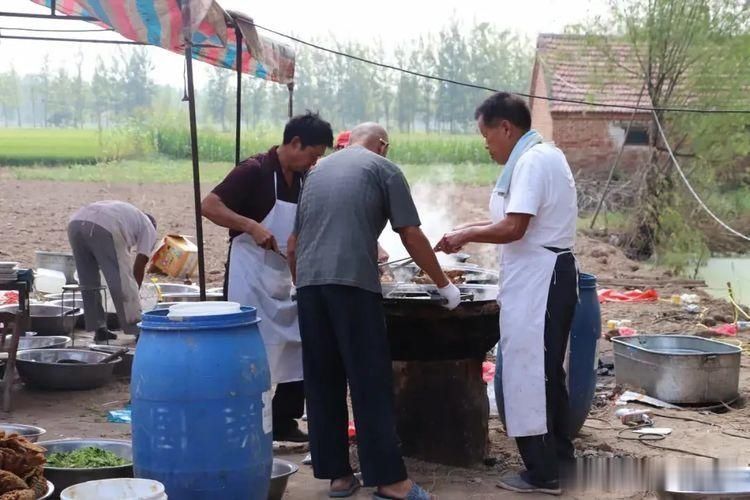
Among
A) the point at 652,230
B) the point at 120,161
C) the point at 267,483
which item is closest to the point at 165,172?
the point at 120,161

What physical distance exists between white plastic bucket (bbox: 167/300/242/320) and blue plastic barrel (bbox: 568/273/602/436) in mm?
2511

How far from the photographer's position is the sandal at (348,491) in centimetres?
487

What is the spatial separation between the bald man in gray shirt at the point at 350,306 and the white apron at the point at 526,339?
410 mm

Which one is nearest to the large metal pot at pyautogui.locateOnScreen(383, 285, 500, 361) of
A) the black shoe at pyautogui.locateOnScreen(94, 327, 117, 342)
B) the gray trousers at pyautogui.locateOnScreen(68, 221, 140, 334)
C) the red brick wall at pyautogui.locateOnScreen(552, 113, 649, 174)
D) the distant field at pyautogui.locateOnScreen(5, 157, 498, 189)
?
the gray trousers at pyautogui.locateOnScreen(68, 221, 140, 334)

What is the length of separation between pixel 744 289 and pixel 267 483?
1350 cm

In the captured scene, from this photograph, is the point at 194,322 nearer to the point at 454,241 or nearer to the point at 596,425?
the point at 454,241

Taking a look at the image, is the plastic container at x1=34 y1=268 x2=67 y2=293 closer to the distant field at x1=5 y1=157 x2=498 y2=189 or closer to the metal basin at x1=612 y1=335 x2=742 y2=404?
the metal basin at x1=612 y1=335 x2=742 y2=404

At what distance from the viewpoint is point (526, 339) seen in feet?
16.1

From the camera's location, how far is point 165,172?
35031 millimetres

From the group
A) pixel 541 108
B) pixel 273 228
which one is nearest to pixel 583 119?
pixel 541 108

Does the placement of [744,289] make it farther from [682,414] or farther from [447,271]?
[447,271]

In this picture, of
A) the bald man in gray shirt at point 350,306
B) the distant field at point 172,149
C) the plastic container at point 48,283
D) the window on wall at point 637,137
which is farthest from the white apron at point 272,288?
the distant field at point 172,149

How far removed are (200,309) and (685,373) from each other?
4.38 m

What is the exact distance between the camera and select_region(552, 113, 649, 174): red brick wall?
25438mm
